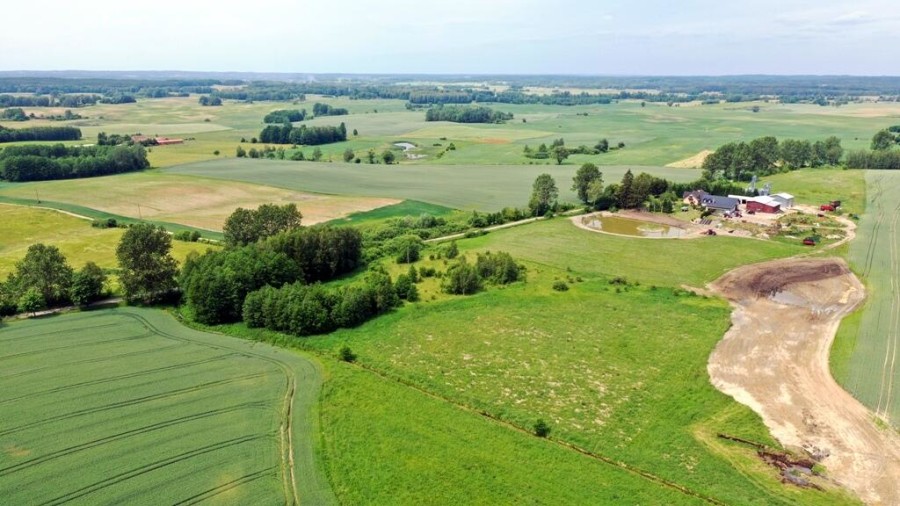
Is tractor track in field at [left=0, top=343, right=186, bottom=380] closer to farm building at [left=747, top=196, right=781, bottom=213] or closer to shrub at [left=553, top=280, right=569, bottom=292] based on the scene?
shrub at [left=553, top=280, right=569, bottom=292]

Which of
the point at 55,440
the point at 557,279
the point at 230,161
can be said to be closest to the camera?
the point at 55,440

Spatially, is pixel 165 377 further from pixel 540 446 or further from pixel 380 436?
pixel 540 446

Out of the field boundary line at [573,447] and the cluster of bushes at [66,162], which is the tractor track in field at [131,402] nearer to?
the field boundary line at [573,447]

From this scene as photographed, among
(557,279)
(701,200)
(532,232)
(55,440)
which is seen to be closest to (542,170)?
(701,200)

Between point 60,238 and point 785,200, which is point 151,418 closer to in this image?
point 60,238

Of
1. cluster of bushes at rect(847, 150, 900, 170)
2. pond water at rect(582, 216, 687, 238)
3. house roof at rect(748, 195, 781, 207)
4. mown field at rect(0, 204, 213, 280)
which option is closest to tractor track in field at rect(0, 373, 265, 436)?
mown field at rect(0, 204, 213, 280)

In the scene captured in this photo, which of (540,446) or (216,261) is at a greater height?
(216,261)

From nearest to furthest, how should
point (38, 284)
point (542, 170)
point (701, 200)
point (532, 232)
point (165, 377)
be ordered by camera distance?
1. point (165, 377)
2. point (38, 284)
3. point (532, 232)
4. point (701, 200)
5. point (542, 170)

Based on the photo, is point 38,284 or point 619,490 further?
point 38,284
